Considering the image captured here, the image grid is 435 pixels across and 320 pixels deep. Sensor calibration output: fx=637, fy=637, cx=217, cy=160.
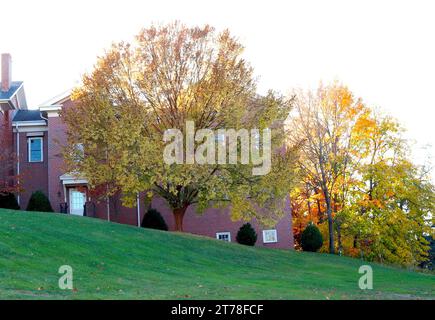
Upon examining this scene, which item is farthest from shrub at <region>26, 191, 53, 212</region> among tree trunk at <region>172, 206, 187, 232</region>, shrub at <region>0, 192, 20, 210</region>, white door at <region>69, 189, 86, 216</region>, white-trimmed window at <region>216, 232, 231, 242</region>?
white-trimmed window at <region>216, 232, 231, 242</region>

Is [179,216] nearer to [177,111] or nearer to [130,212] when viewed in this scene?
[177,111]

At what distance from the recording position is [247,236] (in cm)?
3691

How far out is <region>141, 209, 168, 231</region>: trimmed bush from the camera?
118 ft

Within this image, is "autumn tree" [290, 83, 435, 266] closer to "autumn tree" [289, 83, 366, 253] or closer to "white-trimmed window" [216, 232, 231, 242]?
"autumn tree" [289, 83, 366, 253]

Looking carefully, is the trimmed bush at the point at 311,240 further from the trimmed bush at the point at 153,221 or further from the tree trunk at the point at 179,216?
the tree trunk at the point at 179,216

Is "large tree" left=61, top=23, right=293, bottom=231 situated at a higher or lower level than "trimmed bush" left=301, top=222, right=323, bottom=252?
higher

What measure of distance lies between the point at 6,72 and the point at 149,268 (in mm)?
24051

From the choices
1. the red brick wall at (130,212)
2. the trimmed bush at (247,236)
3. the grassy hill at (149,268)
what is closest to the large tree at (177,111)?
the grassy hill at (149,268)

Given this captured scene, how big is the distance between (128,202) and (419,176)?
21.5 m

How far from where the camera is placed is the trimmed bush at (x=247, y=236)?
36938 mm

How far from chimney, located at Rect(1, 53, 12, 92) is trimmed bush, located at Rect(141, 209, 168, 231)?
1283 cm

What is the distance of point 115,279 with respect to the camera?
58.8 feet

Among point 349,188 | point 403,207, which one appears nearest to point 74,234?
point 349,188

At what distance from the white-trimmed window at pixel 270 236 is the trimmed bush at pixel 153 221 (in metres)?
6.82
